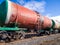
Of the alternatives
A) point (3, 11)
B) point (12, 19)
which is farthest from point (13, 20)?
point (3, 11)

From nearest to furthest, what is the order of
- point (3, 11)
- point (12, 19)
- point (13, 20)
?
1. point (3, 11)
2. point (12, 19)
3. point (13, 20)

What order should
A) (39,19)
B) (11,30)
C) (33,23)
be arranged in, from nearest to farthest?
1. (11,30)
2. (33,23)
3. (39,19)

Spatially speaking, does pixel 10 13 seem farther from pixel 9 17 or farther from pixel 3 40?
pixel 3 40

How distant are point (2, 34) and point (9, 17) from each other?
1.62 m

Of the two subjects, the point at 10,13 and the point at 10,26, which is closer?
the point at 10,13

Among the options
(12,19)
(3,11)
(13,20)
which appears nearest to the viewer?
(3,11)

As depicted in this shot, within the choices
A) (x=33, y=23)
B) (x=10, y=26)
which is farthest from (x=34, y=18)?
(x=10, y=26)

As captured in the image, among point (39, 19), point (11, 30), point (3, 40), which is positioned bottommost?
point (3, 40)

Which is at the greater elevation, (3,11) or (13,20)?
(3,11)

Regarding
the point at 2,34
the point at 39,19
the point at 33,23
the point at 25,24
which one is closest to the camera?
the point at 2,34

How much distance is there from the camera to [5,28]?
12055 mm

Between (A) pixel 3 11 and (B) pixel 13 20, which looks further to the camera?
(B) pixel 13 20

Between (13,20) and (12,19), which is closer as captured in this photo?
(12,19)

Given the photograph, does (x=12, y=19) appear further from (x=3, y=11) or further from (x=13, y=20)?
(x=3, y=11)
